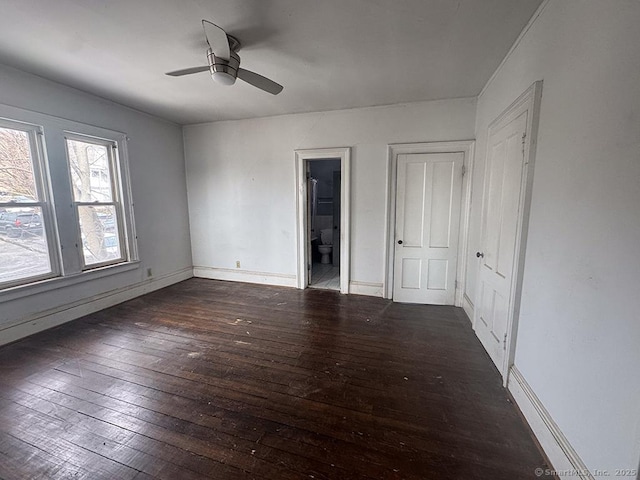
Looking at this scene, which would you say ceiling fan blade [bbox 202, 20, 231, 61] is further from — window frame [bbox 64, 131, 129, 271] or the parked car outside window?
the parked car outside window

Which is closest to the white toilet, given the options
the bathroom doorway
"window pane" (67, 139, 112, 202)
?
the bathroom doorway

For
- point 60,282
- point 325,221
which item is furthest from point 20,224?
point 325,221

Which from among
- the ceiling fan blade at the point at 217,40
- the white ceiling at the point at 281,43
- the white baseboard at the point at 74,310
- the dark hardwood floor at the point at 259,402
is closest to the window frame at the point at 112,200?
the white baseboard at the point at 74,310

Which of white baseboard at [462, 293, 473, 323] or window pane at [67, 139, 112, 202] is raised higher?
window pane at [67, 139, 112, 202]

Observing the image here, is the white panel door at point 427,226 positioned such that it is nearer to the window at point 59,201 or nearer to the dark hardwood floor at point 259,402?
the dark hardwood floor at point 259,402

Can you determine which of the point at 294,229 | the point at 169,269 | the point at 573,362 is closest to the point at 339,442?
the point at 573,362

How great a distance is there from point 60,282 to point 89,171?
1.43 m

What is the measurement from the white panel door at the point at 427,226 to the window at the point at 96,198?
398 cm

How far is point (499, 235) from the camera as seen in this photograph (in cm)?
231

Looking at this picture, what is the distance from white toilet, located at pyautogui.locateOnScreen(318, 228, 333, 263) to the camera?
5.97 metres

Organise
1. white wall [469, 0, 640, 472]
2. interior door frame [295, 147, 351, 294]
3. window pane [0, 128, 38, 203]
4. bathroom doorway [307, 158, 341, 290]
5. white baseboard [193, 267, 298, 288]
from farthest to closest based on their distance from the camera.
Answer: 1. bathroom doorway [307, 158, 341, 290]
2. white baseboard [193, 267, 298, 288]
3. interior door frame [295, 147, 351, 294]
4. window pane [0, 128, 38, 203]
5. white wall [469, 0, 640, 472]

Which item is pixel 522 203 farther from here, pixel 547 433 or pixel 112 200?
pixel 112 200

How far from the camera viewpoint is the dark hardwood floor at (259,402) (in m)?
1.44

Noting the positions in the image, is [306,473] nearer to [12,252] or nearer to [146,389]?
[146,389]
